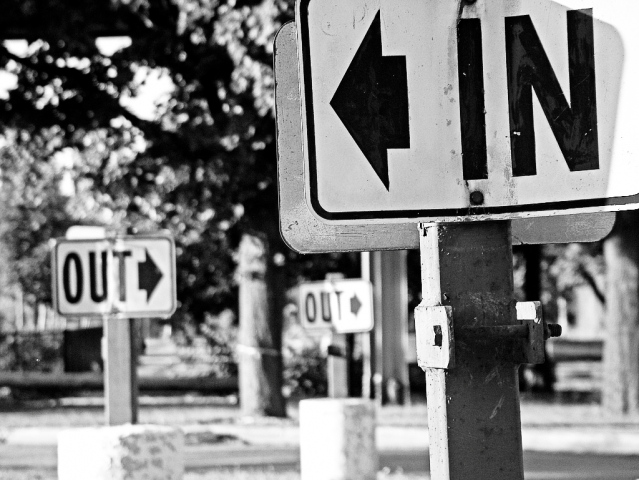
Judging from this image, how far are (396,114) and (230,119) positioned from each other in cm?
1211

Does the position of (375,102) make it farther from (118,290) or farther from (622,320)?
(622,320)

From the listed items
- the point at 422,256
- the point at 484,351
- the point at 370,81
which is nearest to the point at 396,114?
the point at 370,81

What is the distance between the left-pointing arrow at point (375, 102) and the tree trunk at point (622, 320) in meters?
16.5

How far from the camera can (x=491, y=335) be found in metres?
2.38

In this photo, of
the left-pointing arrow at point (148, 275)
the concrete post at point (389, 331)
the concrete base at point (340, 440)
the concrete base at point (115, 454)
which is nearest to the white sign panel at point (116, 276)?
the left-pointing arrow at point (148, 275)

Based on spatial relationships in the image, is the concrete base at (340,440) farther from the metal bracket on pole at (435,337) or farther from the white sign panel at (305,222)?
the metal bracket on pole at (435,337)

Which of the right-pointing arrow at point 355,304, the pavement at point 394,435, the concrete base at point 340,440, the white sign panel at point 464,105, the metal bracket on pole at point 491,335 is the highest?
the white sign panel at point 464,105

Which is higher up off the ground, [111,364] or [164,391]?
[111,364]

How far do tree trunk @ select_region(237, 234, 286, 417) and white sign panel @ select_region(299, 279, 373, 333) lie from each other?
6.66 m

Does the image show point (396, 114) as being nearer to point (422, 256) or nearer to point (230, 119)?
point (422, 256)

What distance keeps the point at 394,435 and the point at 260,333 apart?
3.06m

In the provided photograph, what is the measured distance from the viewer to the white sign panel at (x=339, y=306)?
413 inches

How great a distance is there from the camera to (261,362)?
1783cm

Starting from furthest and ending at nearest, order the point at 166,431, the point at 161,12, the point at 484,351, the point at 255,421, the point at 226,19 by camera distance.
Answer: the point at 255,421, the point at 161,12, the point at 226,19, the point at 166,431, the point at 484,351
